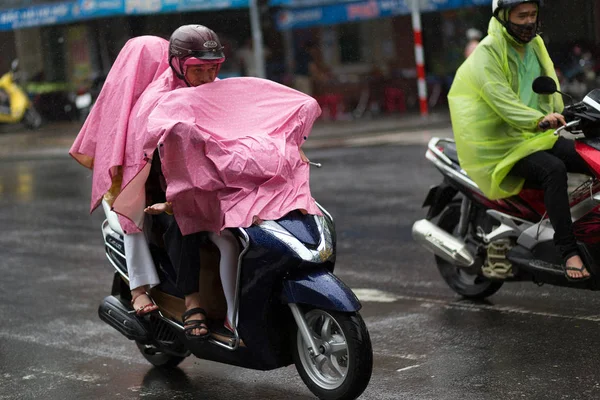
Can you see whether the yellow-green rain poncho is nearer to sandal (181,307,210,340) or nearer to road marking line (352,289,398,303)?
road marking line (352,289,398,303)

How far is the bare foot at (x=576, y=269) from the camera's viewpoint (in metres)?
6.41

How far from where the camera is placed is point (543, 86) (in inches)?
251

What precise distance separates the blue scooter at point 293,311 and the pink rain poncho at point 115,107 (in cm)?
67

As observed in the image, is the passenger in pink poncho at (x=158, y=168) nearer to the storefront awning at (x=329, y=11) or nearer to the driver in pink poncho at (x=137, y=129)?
the driver in pink poncho at (x=137, y=129)

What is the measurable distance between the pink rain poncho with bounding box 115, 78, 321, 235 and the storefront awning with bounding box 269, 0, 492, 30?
20.2 metres

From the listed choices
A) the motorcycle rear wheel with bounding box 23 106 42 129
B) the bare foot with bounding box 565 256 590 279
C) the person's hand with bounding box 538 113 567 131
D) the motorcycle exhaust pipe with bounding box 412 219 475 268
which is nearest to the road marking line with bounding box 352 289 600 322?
the motorcycle exhaust pipe with bounding box 412 219 475 268

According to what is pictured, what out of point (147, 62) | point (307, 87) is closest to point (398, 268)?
point (147, 62)

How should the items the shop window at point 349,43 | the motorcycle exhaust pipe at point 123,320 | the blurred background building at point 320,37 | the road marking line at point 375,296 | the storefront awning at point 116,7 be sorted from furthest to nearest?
the shop window at point 349,43 → the storefront awning at point 116,7 → the blurred background building at point 320,37 → the road marking line at point 375,296 → the motorcycle exhaust pipe at point 123,320

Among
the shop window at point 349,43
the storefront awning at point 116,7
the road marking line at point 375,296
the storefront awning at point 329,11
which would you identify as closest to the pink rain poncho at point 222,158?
the road marking line at point 375,296

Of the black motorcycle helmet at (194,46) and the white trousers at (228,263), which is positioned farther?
the black motorcycle helmet at (194,46)

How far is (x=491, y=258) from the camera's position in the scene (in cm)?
711

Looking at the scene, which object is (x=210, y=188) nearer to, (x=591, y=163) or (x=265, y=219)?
(x=265, y=219)

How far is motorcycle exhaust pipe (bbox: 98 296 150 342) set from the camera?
6055 mm

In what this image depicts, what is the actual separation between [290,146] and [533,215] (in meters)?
1.97
